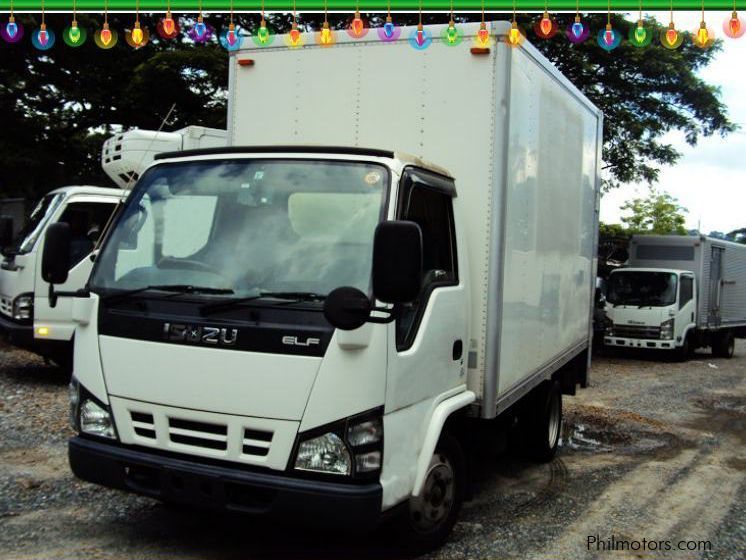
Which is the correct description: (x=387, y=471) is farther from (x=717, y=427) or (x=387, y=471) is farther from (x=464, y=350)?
(x=717, y=427)

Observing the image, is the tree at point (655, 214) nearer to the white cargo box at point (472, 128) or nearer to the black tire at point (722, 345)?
the black tire at point (722, 345)

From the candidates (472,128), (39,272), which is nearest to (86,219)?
(39,272)

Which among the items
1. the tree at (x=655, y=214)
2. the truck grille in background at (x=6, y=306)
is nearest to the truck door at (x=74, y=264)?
the truck grille in background at (x=6, y=306)

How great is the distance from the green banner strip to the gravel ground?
3888mm

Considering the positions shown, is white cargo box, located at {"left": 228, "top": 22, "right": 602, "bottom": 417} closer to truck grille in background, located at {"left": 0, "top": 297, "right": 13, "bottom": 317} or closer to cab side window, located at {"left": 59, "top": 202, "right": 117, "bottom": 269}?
cab side window, located at {"left": 59, "top": 202, "right": 117, "bottom": 269}

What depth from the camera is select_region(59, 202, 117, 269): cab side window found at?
969 centimetres

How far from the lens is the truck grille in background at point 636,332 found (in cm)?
1728

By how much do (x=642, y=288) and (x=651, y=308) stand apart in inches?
20.8

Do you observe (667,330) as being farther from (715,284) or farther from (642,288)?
(715,284)

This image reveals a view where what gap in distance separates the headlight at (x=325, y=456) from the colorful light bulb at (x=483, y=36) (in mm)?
2611

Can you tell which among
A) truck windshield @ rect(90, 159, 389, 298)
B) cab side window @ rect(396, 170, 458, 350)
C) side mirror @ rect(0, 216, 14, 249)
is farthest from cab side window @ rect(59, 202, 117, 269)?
cab side window @ rect(396, 170, 458, 350)

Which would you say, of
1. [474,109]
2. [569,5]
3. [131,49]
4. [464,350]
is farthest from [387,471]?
[131,49]

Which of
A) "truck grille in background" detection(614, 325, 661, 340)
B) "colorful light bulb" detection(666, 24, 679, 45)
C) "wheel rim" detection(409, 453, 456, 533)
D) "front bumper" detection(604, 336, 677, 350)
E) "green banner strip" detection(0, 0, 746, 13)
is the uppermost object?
"green banner strip" detection(0, 0, 746, 13)

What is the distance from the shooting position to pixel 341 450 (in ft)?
11.8
